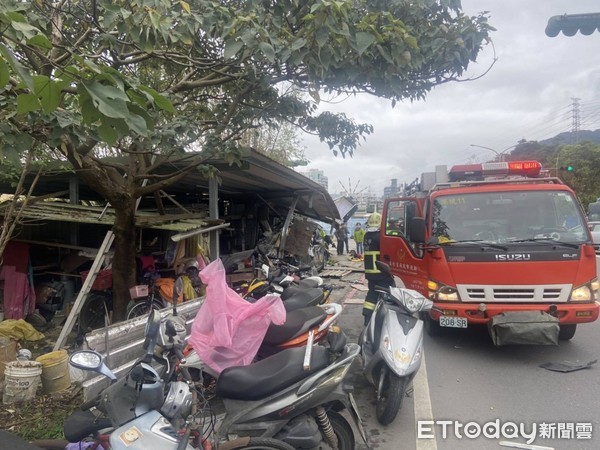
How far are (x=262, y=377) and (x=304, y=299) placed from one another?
5.77 feet

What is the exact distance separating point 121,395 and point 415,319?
8.28 ft

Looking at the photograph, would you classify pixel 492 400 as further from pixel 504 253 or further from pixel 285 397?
pixel 285 397

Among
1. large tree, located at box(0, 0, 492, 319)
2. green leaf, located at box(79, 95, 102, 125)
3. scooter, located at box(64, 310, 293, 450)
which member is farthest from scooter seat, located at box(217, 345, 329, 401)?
green leaf, located at box(79, 95, 102, 125)

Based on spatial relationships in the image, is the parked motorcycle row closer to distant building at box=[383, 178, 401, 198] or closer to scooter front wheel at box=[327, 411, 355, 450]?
scooter front wheel at box=[327, 411, 355, 450]

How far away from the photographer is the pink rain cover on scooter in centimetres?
276

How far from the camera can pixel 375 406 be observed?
12.6ft

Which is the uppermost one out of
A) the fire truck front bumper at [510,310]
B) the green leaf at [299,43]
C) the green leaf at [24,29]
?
the green leaf at [299,43]

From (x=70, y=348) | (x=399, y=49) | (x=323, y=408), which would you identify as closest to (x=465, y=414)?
(x=323, y=408)

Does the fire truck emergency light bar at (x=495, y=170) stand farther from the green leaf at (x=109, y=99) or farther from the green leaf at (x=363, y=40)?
the green leaf at (x=109, y=99)

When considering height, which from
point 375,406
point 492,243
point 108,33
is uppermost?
point 108,33

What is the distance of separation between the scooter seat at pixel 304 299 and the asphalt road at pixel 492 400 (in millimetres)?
979

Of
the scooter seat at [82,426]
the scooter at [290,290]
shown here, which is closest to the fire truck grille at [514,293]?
the scooter at [290,290]

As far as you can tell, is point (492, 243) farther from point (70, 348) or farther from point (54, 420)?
point (70, 348)

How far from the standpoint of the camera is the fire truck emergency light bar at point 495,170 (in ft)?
19.3
